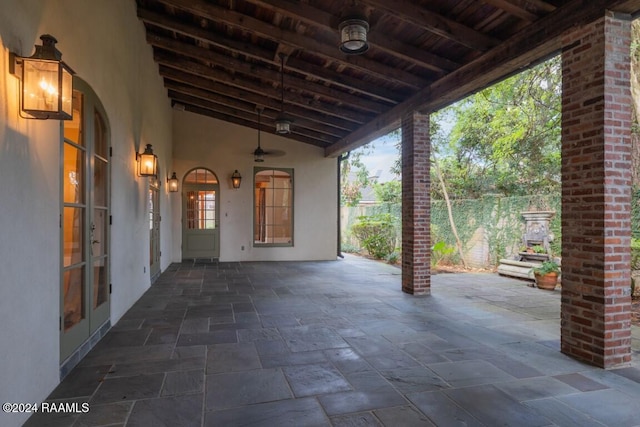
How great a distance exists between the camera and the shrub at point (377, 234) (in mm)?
10195

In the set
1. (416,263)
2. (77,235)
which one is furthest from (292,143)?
(77,235)

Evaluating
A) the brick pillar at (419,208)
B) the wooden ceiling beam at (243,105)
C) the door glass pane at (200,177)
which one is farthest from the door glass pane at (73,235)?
the door glass pane at (200,177)

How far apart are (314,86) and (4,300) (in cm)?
522

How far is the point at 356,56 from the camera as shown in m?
4.83

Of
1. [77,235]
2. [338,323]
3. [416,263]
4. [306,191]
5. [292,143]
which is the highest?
[292,143]

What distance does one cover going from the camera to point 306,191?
31.4 ft

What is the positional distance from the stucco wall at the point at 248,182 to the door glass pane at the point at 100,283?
18.0ft

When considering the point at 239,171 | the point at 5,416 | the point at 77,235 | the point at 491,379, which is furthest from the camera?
the point at 239,171

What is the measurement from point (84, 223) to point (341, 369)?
2382 millimetres

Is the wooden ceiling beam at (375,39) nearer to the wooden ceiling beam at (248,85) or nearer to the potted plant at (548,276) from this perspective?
the wooden ceiling beam at (248,85)

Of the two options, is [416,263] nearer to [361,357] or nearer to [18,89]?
[361,357]

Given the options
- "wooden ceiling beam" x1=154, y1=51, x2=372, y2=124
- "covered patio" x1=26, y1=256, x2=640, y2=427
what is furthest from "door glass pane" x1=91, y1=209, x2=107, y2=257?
"wooden ceiling beam" x1=154, y1=51, x2=372, y2=124

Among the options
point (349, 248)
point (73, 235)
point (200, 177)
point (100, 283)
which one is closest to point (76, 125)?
point (73, 235)

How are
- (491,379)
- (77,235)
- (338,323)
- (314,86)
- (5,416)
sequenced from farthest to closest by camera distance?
1. (314,86)
2. (338,323)
3. (77,235)
4. (491,379)
5. (5,416)
